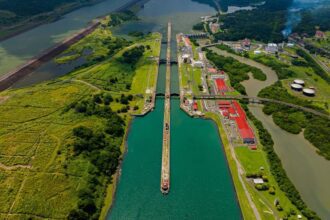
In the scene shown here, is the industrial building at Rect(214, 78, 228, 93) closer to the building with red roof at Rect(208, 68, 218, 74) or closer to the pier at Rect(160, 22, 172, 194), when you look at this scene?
the building with red roof at Rect(208, 68, 218, 74)

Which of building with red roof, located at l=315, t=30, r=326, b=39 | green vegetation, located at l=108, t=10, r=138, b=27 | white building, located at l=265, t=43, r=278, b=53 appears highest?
green vegetation, located at l=108, t=10, r=138, b=27

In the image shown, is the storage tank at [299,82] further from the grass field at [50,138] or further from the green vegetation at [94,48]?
the green vegetation at [94,48]

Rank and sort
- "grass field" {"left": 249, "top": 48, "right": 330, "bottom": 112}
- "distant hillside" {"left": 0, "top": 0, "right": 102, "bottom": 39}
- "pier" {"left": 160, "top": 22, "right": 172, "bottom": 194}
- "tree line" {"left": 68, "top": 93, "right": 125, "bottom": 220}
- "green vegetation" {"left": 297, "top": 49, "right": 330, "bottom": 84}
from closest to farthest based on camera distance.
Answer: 1. "tree line" {"left": 68, "top": 93, "right": 125, "bottom": 220}
2. "pier" {"left": 160, "top": 22, "right": 172, "bottom": 194}
3. "grass field" {"left": 249, "top": 48, "right": 330, "bottom": 112}
4. "green vegetation" {"left": 297, "top": 49, "right": 330, "bottom": 84}
5. "distant hillside" {"left": 0, "top": 0, "right": 102, "bottom": 39}

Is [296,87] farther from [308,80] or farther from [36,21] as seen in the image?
[36,21]

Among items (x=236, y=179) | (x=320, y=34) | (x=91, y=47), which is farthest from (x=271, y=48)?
(x=236, y=179)

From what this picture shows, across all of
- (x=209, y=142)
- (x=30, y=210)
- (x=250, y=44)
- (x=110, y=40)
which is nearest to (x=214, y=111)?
(x=209, y=142)

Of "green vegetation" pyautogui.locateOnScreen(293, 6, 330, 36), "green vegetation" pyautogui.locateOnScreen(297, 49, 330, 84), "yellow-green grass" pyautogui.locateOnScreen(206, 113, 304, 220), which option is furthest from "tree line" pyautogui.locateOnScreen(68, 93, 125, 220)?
"green vegetation" pyautogui.locateOnScreen(293, 6, 330, 36)
